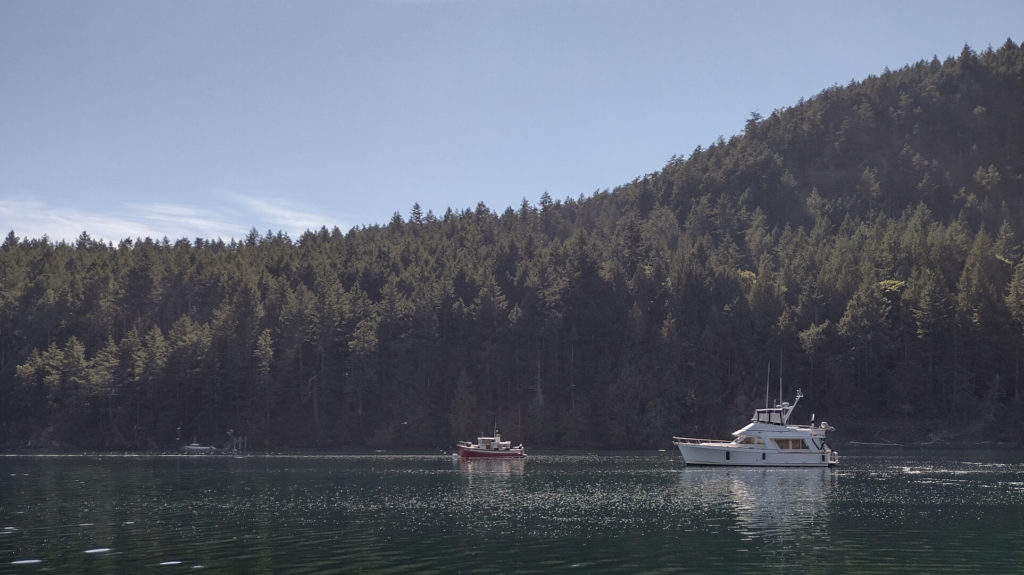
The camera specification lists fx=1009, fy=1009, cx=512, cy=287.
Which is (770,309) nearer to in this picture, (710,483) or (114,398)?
(710,483)

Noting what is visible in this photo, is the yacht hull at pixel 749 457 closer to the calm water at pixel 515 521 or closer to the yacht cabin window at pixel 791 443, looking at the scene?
the yacht cabin window at pixel 791 443

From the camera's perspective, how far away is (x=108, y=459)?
143m

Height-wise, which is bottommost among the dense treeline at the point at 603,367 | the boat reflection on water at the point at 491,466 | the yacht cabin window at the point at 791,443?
the boat reflection on water at the point at 491,466

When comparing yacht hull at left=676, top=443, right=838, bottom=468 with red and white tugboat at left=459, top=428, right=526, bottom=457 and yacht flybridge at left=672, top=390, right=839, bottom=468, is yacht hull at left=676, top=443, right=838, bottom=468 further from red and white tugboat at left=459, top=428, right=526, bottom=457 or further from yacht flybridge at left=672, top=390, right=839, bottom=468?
red and white tugboat at left=459, top=428, right=526, bottom=457

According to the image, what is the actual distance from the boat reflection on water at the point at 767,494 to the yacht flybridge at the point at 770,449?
2175 millimetres

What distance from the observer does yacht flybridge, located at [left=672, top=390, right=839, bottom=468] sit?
117 m

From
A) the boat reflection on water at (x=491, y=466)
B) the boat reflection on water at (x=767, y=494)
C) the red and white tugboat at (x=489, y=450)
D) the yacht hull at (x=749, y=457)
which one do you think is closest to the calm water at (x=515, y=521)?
the boat reflection on water at (x=767, y=494)

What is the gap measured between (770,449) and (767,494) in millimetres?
38001

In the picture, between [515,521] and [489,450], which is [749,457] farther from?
[515,521]

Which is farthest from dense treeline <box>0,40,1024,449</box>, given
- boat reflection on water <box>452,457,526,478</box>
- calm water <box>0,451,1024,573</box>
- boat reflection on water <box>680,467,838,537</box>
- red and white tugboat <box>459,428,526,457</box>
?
calm water <box>0,451,1024,573</box>

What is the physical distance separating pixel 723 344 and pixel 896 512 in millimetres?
118217

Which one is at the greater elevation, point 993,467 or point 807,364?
point 807,364

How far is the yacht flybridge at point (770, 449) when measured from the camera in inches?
4611

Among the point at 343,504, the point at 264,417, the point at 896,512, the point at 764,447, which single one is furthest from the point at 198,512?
the point at 264,417
